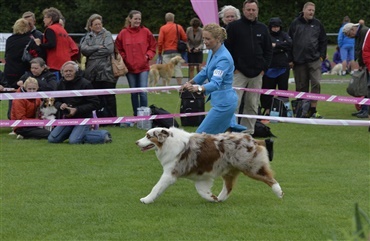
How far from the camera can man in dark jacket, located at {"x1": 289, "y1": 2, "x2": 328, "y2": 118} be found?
14.3m

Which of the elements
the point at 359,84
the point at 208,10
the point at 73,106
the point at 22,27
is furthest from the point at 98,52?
the point at 359,84

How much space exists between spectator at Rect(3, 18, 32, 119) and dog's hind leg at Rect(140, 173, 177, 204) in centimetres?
662

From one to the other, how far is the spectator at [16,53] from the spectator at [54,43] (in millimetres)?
295

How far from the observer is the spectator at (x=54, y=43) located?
42.7ft

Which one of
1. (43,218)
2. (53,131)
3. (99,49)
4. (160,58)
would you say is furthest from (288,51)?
(160,58)

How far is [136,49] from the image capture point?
1370 cm

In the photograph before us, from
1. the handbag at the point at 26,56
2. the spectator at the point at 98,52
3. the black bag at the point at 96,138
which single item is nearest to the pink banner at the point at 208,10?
the spectator at the point at 98,52

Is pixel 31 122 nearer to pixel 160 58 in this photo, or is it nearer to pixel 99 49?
pixel 99 49

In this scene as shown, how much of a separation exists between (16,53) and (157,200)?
21.4 ft

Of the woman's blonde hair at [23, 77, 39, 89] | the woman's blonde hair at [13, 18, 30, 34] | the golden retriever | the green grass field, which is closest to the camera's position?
the green grass field

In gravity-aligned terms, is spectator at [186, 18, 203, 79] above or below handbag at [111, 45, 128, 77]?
below

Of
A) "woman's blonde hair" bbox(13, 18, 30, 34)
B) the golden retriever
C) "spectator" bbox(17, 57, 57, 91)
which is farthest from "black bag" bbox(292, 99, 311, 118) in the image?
the golden retriever

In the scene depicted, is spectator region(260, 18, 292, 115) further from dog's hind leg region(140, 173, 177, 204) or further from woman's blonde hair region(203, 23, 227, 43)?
dog's hind leg region(140, 173, 177, 204)

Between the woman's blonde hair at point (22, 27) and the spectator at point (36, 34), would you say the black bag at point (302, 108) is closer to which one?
the spectator at point (36, 34)
